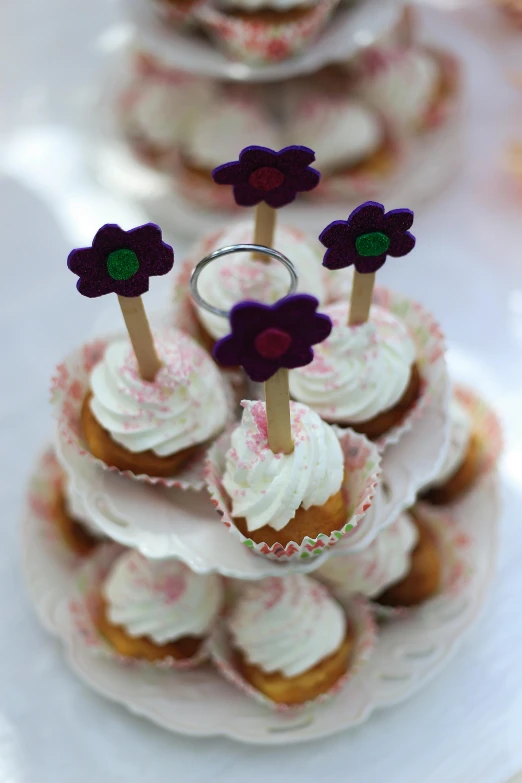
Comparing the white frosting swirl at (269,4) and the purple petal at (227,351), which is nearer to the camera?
the purple petal at (227,351)

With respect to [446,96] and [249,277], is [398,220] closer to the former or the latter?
[249,277]

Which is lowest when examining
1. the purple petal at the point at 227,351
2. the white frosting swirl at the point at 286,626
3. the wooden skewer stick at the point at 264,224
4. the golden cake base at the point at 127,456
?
the white frosting swirl at the point at 286,626

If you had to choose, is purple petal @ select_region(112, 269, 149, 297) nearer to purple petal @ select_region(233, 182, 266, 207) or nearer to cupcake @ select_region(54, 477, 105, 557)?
purple petal @ select_region(233, 182, 266, 207)

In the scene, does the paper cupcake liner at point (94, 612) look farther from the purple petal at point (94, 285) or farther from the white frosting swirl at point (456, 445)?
the purple petal at point (94, 285)

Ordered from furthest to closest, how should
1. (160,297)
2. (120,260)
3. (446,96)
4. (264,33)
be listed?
1. (446,96)
2. (160,297)
3. (264,33)
4. (120,260)

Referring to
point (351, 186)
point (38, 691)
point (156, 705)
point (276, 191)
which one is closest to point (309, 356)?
point (276, 191)

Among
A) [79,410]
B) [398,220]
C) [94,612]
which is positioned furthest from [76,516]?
[398,220]

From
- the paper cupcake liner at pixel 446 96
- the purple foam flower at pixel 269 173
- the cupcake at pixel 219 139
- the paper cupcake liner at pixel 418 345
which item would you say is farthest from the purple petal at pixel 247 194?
the paper cupcake liner at pixel 446 96
